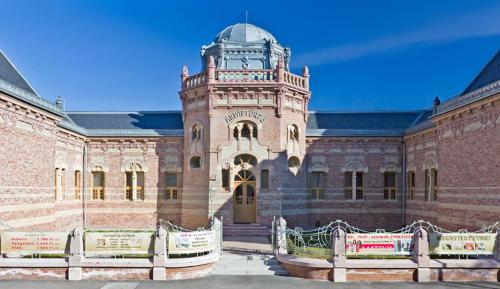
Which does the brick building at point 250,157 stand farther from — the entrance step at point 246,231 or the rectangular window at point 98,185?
the entrance step at point 246,231

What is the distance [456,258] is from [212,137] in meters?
14.5

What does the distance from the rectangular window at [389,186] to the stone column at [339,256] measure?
1497 centimetres

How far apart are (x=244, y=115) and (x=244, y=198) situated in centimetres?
501

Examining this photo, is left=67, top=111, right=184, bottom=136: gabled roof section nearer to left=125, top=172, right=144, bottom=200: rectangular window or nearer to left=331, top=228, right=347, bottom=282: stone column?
left=125, top=172, right=144, bottom=200: rectangular window

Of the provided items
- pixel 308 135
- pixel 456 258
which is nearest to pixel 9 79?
pixel 308 135

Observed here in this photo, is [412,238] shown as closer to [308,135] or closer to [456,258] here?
[456,258]

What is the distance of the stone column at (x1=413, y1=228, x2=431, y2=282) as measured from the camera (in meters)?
14.0

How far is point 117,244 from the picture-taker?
14.2 m

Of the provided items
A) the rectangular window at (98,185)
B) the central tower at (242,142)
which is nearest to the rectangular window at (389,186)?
the central tower at (242,142)

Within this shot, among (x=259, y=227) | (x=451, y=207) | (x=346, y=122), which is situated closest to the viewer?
(x=451, y=207)

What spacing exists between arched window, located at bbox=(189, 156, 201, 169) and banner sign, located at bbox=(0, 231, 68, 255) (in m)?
12.3

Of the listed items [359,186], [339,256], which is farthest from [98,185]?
[339,256]

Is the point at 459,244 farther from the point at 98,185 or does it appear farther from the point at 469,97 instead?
the point at 98,185

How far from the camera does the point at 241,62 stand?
2642 centimetres
